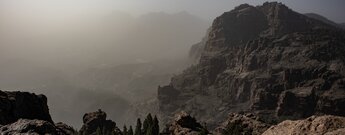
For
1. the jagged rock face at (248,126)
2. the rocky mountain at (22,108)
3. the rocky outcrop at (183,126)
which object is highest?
the rocky mountain at (22,108)

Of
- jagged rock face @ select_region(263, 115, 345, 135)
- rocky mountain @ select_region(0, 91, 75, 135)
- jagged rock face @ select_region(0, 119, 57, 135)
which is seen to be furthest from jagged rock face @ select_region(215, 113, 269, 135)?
jagged rock face @ select_region(263, 115, 345, 135)

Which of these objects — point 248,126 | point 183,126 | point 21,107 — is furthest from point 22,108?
point 248,126

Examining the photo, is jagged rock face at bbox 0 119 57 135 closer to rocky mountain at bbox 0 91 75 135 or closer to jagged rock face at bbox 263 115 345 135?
rocky mountain at bbox 0 91 75 135

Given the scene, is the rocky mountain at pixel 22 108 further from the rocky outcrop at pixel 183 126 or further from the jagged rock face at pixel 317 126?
the rocky outcrop at pixel 183 126

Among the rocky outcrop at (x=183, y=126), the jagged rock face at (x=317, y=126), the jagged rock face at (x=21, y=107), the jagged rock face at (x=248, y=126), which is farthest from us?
the rocky outcrop at (x=183, y=126)

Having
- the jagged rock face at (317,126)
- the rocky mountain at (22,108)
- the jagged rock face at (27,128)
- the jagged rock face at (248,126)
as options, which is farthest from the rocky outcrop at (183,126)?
the jagged rock face at (317,126)

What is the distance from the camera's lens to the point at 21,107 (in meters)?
132

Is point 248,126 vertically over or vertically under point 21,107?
under

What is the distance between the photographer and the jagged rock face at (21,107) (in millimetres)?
122537

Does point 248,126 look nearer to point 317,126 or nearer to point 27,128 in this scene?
point 27,128

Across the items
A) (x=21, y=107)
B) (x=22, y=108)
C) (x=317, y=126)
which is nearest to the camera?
(x=317, y=126)

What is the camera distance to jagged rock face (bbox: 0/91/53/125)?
402 feet

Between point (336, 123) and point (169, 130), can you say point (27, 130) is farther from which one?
point (169, 130)

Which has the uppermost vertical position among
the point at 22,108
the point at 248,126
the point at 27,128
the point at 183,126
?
the point at 22,108
